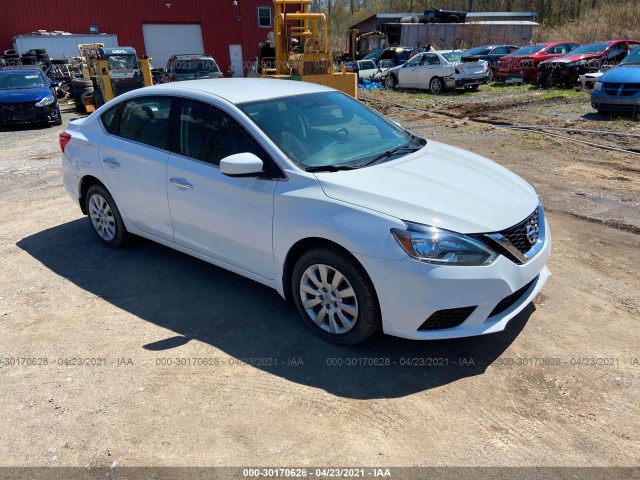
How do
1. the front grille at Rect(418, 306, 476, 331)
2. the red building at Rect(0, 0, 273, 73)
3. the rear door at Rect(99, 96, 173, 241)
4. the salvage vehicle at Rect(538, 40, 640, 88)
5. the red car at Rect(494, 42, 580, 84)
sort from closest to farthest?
the front grille at Rect(418, 306, 476, 331), the rear door at Rect(99, 96, 173, 241), the salvage vehicle at Rect(538, 40, 640, 88), the red car at Rect(494, 42, 580, 84), the red building at Rect(0, 0, 273, 73)

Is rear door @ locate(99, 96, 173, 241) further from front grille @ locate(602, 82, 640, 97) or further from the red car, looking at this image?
the red car

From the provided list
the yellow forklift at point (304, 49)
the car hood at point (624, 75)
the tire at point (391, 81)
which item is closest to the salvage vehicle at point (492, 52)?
the tire at point (391, 81)

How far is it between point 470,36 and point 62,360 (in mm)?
37960

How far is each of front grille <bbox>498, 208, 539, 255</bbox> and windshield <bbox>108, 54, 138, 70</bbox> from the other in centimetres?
1882

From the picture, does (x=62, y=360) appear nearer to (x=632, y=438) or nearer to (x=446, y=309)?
→ (x=446, y=309)

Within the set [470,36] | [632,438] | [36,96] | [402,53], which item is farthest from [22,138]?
[470,36]

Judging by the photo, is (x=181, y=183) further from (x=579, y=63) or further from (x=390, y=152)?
(x=579, y=63)

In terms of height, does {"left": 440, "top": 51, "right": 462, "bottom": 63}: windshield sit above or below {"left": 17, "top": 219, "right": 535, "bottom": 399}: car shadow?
above

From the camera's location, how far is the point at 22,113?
1365 centimetres

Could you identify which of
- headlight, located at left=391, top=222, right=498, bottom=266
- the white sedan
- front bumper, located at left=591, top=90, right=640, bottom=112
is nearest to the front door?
front bumper, located at left=591, top=90, right=640, bottom=112

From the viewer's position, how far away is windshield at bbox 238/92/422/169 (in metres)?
3.66

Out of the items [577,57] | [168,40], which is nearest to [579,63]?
[577,57]

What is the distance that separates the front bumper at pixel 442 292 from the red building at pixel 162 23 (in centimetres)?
3070

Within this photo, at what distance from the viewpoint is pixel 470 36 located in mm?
35875
